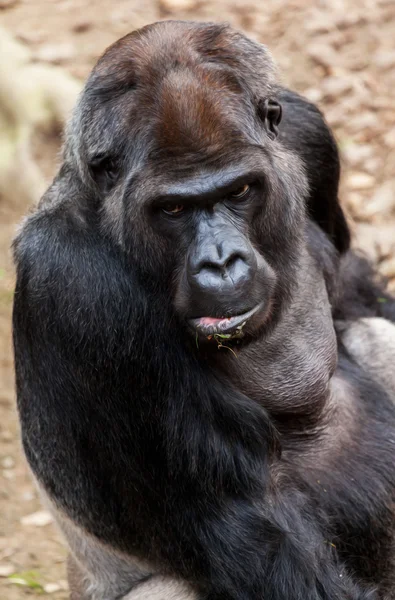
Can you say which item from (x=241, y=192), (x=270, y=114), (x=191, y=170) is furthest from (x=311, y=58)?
(x=191, y=170)

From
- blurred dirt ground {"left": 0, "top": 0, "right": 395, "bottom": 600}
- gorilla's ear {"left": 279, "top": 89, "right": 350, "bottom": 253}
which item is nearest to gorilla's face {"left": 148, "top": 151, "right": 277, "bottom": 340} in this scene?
gorilla's ear {"left": 279, "top": 89, "right": 350, "bottom": 253}

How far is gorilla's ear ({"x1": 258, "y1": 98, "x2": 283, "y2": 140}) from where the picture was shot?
4816 mm

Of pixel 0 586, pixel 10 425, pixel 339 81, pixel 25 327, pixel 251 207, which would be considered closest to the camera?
pixel 251 207

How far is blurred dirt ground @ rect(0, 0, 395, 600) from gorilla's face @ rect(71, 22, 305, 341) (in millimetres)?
3408

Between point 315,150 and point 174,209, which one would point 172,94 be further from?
point 315,150

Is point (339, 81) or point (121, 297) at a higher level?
point (339, 81)

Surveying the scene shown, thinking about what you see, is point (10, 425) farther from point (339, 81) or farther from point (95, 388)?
point (339, 81)

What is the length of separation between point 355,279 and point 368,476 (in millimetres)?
1697

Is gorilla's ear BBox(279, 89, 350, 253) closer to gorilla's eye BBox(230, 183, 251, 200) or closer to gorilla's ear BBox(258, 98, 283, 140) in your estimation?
gorilla's ear BBox(258, 98, 283, 140)

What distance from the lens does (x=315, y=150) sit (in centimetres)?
588

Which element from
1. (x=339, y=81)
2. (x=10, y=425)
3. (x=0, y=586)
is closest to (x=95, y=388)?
(x=0, y=586)

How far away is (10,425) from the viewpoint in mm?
7617

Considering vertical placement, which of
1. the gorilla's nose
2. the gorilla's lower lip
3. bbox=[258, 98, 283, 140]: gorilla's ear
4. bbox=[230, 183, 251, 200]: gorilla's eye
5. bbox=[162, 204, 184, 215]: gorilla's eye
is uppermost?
bbox=[258, 98, 283, 140]: gorilla's ear

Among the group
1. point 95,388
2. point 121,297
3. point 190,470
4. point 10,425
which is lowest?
point 10,425
